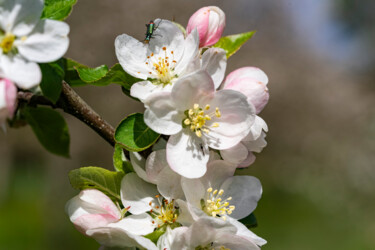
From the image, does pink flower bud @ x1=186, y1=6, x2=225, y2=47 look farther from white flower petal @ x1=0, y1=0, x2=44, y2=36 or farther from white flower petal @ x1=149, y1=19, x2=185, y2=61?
white flower petal @ x1=0, y1=0, x2=44, y2=36

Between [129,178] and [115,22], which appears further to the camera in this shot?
[115,22]

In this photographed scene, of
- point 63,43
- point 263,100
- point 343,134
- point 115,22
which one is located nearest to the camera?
point 63,43

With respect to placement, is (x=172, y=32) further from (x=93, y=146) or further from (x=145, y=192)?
(x=93, y=146)

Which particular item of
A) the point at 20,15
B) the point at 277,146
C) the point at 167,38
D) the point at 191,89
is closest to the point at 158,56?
the point at 167,38

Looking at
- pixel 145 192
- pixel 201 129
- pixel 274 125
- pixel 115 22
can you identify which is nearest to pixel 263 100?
pixel 201 129

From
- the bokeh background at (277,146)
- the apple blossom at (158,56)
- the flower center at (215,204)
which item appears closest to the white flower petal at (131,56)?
the apple blossom at (158,56)

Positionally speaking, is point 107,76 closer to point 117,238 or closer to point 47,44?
point 47,44
